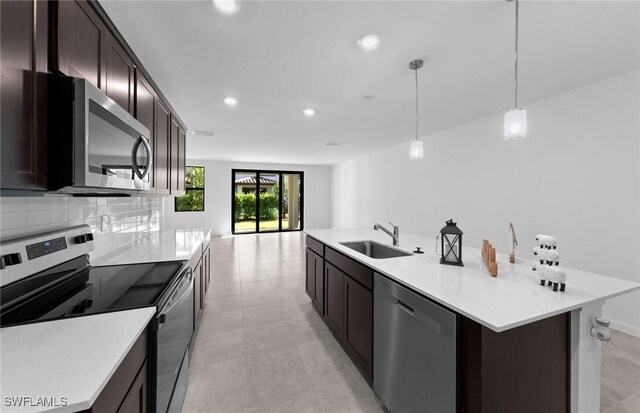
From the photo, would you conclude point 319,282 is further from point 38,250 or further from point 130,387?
point 38,250

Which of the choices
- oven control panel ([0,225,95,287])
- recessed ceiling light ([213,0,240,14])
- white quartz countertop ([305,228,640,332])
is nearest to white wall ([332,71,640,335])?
white quartz countertop ([305,228,640,332])

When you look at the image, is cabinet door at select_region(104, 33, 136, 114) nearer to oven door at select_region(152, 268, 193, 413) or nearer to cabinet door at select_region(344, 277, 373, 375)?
oven door at select_region(152, 268, 193, 413)

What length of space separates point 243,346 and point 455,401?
5.96ft

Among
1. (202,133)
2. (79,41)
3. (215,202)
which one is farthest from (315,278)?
(215,202)

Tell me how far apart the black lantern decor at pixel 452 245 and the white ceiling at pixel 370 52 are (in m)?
1.40

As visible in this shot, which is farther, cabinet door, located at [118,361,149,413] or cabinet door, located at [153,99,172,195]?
cabinet door, located at [153,99,172,195]

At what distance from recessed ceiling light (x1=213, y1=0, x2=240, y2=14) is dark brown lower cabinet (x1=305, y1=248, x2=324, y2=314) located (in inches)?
85.3

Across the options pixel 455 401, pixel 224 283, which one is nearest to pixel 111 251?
pixel 224 283

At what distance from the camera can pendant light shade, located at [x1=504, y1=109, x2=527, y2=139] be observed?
1518mm

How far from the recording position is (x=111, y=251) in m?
2.02

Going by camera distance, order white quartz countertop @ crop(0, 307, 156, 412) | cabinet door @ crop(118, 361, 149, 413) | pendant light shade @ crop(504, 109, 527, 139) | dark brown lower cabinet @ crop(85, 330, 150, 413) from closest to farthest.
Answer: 1. white quartz countertop @ crop(0, 307, 156, 412)
2. dark brown lower cabinet @ crop(85, 330, 150, 413)
3. cabinet door @ crop(118, 361, 149, 413)
4. pendant light shade @ crop(504, 109, 527, 139)

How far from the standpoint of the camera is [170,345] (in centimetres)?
125

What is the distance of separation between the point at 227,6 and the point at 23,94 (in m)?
1.16

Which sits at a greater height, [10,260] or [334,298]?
[10,260]
